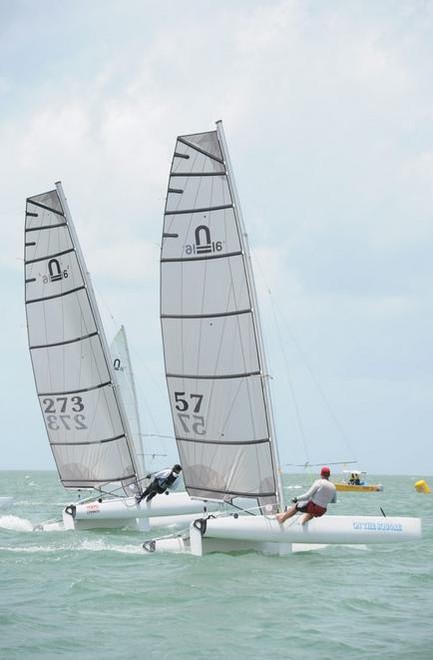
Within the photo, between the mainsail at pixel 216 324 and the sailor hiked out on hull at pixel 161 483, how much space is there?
497 cm

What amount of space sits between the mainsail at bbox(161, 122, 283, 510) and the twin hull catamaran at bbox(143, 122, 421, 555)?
0.06 ft

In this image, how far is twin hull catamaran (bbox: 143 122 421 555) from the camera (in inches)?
682

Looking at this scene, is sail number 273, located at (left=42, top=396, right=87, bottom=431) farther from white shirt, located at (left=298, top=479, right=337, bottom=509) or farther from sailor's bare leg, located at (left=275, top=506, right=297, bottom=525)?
white shirt, located at (left=298, top=479, right=337, bottom=509)

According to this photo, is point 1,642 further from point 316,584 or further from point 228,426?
point 228,426

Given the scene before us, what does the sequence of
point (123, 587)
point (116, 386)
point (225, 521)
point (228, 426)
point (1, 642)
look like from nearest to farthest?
point (1, 642) → point (123, 587) → point (225, 521) → point (228, 426) → point (116, 386)

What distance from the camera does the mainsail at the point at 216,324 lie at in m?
17.3

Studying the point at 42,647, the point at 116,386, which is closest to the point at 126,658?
the point at 42,647

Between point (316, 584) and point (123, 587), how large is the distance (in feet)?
9.23

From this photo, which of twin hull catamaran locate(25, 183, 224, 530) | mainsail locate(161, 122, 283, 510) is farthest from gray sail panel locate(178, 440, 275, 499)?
twin hull catamaran locate(25, 183, 224, 530)

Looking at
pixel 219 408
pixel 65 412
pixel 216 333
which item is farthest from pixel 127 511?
pixel 216 333

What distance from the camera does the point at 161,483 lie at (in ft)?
75.0

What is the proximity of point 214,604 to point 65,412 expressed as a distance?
40.0 feet

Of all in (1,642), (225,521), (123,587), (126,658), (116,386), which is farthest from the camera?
(116,386)

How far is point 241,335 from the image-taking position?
17.4 meters
